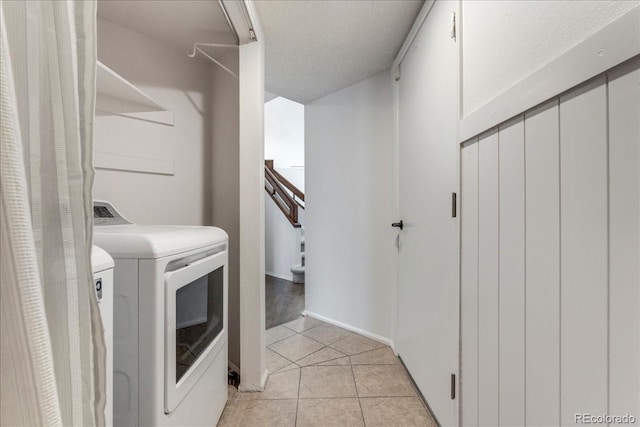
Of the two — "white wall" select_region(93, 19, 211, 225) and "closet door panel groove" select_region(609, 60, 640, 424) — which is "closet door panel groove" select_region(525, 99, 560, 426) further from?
"white wall" select_region(93, 19, 211, 225)

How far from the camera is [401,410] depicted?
54.4 inches

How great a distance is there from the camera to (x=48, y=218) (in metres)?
0.34

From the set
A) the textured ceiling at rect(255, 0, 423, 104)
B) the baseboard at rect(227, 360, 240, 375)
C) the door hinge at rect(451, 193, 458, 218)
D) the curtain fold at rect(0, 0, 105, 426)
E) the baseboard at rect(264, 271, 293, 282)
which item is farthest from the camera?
the baseboard at rect(264, 271, 293, 282)

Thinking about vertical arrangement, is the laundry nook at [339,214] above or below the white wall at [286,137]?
below

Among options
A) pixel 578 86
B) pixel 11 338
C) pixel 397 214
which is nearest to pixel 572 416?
pixel 578 86

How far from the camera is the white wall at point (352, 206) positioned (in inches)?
82.6

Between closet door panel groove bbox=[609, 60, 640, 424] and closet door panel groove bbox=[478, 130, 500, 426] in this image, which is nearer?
closet door panel groove bbox=[609, 60, 640, 424]

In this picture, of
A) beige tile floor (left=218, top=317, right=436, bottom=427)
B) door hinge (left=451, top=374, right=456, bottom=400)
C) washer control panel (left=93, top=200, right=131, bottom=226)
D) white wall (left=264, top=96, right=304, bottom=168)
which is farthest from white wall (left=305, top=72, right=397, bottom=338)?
white wall (left=264, top=96, right=304, bottom=168)

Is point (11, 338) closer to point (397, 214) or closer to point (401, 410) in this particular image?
point (401, 410)

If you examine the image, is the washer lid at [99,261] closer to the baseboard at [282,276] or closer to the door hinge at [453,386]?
the door hinge at [453,386]

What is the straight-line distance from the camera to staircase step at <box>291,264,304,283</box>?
Answer: 3.90m

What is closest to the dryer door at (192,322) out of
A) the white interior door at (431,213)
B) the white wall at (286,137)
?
the white interior door at (431,213)

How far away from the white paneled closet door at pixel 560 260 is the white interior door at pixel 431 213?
18cm

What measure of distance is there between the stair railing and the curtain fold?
12.4 feet
